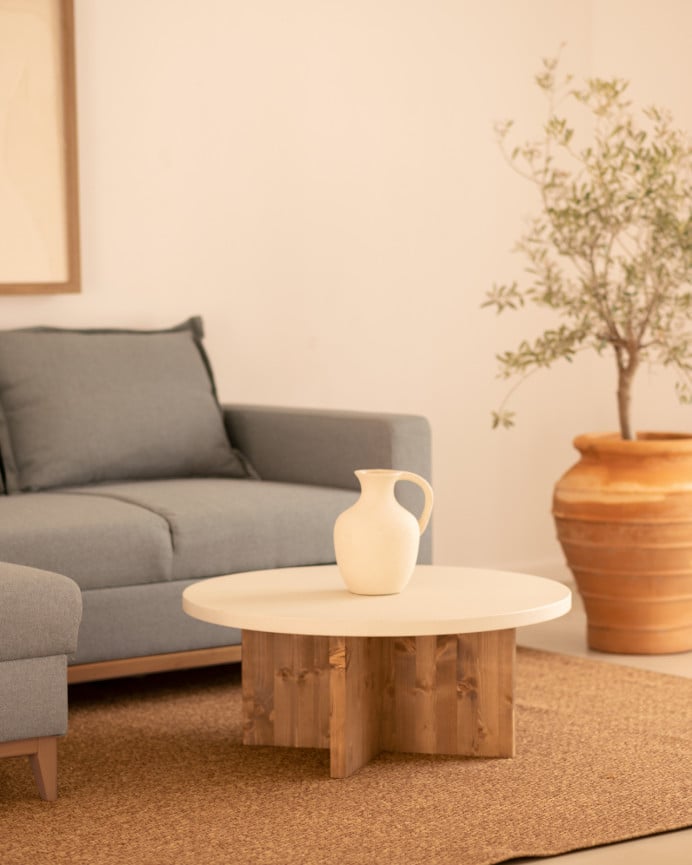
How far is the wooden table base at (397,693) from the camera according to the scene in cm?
301

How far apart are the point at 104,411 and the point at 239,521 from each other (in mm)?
644

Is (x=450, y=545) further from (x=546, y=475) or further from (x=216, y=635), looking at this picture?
(x=216, y=635)

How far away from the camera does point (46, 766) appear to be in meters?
2.74

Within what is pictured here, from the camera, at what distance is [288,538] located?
3.76 metres

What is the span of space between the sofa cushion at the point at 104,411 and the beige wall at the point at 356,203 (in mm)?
337

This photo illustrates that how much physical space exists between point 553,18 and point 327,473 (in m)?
2.42

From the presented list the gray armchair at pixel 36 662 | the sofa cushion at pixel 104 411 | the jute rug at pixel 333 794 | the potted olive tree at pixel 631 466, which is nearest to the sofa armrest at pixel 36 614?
the gray armchair at pixel 36 662

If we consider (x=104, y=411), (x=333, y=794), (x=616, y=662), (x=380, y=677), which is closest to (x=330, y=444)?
(x=104, y=411)

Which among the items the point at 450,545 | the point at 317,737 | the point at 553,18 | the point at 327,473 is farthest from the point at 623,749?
the point at 553,18

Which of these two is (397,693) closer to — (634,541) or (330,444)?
(330,444)

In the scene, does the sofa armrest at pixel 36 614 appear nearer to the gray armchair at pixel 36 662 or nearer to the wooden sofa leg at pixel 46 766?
the gray armchair at pixel 36 662

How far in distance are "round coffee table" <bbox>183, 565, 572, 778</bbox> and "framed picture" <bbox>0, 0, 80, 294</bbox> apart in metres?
1.64

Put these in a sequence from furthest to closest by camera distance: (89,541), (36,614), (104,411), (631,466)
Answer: (631,466) < (104,411) < (89,541) < (36,614)

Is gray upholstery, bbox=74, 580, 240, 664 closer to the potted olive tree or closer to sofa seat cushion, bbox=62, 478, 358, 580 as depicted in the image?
sofa seat cushion, bbox=62, 478, 358, 580
